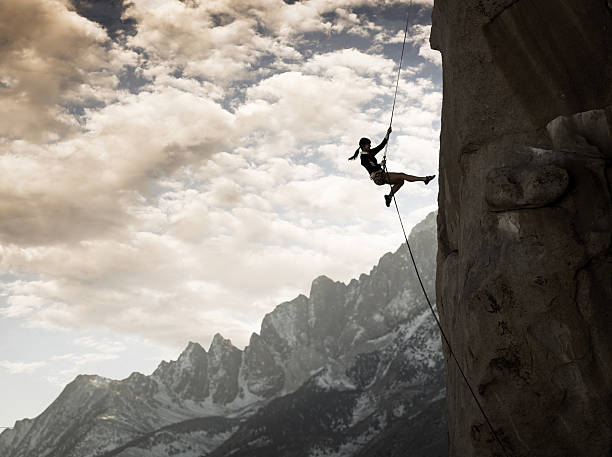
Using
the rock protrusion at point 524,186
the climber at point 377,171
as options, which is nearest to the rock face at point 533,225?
the rock protrusion at point 524,186

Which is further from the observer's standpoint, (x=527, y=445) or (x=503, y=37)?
(x=503, y=37)

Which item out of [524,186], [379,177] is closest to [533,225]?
[524,186]

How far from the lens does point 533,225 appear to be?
1306 centimetres

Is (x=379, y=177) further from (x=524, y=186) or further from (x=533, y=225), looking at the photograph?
(x=533, y=225)

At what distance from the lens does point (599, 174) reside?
42.3ft

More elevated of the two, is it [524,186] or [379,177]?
[379,177]

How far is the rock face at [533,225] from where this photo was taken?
12453mm

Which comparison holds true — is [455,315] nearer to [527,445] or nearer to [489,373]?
[489,373]

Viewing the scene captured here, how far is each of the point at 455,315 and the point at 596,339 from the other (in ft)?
13.4

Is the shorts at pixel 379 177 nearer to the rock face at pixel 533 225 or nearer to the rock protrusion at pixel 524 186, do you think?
the rock face at pixel 533 225

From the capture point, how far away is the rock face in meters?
12.5

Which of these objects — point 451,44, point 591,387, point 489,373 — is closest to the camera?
point 591,387

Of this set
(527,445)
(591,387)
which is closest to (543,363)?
(591,387)

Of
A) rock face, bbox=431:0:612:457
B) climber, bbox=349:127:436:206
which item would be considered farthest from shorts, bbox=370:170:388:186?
rock face, bbox=431:0:612:457
